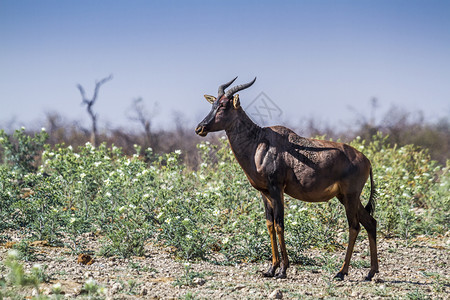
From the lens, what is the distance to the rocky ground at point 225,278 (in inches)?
212

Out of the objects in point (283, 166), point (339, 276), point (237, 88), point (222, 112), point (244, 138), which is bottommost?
point (339, 276)

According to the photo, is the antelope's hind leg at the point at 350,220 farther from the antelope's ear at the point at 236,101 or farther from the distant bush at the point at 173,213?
the antelope's ear at the point at 236,101

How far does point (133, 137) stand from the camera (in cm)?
2355

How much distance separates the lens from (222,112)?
6.21m

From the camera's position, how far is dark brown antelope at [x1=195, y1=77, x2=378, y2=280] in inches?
243

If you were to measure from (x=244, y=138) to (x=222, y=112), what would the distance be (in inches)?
16.1

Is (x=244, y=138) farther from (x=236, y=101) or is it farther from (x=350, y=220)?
(x=350, y=220)

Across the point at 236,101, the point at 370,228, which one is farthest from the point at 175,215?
the point at 370,228

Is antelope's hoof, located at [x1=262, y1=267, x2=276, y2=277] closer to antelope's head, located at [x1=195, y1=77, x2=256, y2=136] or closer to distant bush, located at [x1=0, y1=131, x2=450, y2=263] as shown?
distant bush, located at [x1=0, y1=131, x2=450, y2=263]

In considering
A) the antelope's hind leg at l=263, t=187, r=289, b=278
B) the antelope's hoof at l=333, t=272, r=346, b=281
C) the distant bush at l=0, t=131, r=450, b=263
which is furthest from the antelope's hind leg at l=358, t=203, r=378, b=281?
the antelope's hind leg at l=263, t=187, r=289, b=278

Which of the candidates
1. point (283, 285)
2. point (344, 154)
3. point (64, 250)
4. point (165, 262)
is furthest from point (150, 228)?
point (344, 154)

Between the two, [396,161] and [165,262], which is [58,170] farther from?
[396,161]

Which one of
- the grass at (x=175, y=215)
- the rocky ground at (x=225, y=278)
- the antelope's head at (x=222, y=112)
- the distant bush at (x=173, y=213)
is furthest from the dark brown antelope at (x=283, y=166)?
the distant bush at (x=173, y=213)

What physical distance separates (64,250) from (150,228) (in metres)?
1.22
